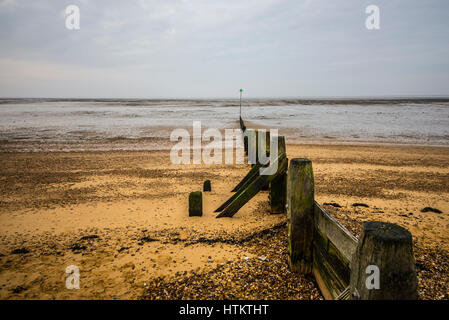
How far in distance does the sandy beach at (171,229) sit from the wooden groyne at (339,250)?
1.73 feet

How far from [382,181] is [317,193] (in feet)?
9.36

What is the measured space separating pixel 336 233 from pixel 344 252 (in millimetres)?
234

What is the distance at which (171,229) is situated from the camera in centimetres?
531

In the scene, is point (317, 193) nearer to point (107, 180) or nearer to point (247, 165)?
point (247, 165)

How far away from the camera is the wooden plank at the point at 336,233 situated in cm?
230

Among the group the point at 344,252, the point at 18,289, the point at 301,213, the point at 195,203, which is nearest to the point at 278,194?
the point at 195,203

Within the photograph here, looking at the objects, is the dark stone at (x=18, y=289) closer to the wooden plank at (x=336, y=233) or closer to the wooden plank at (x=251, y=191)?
the wooden plank at (x=251, y=191)

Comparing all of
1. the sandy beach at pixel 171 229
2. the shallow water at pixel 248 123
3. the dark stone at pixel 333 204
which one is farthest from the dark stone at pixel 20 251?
the shallow water at pixel 248 123

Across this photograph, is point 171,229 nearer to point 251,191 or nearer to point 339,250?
point 251,191

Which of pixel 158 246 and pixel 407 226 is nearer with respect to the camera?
pixel 158 246
